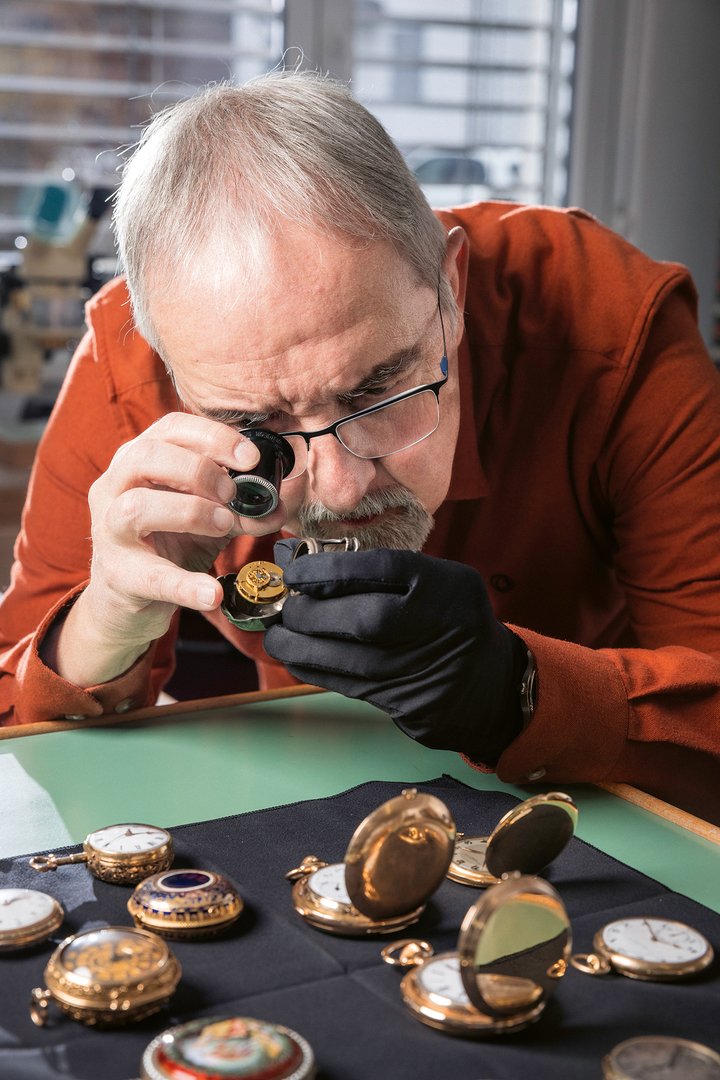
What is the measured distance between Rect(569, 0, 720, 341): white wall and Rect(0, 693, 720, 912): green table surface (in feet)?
10.5

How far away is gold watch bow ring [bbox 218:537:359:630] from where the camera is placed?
1.24m

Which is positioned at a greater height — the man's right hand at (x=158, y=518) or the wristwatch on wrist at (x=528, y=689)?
the man's right hand at (x=158, y=518)

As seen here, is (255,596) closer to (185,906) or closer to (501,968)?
(185,906)

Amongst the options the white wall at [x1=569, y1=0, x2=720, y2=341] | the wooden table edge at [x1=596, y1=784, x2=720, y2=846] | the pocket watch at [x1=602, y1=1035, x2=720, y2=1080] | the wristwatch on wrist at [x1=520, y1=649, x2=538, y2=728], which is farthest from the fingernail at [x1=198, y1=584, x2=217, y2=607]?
the white wall at [x1=569, y1=0, x2=720, y2=341]

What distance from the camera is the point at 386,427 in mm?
1407

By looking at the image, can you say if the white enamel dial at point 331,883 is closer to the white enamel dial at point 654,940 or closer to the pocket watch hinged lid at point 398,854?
the pocket watch hinged lid at point 398,854

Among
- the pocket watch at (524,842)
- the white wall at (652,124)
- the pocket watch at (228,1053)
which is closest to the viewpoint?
the pocket watch at (228,1053)

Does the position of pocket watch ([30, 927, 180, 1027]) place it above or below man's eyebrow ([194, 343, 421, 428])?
below

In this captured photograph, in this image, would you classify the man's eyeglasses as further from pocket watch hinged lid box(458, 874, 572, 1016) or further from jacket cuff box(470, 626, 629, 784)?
pocket watch hinged lid box(458, 874, 572, 1016)

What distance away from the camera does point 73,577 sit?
1752 mm

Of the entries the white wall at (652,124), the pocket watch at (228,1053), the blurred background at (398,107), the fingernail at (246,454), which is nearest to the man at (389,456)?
the fingernail at (246,454)

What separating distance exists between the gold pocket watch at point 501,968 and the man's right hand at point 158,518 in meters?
0.50

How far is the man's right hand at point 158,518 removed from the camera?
1.25 m

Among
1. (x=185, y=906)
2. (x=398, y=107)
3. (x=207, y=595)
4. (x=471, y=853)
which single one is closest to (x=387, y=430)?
(x=207, y=595)
